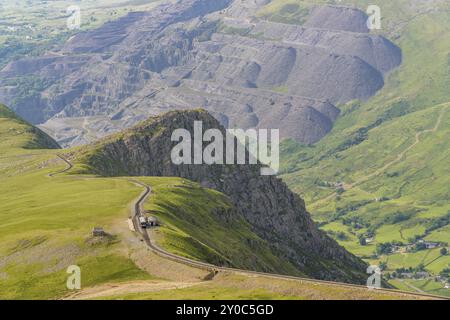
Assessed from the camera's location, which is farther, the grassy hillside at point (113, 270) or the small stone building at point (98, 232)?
the small stone building at point (98, 232)

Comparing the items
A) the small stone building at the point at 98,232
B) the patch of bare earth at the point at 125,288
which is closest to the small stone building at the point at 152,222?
the small stone building at the point at 98,232

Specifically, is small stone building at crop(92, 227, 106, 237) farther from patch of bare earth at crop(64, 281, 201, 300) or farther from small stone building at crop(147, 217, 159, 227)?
patch of bare earth at crop(64, 281, 201, 300)

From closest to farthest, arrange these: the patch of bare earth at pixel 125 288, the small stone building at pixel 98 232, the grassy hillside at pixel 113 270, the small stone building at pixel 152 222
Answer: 1. the grassy hillside at pixel 113 270
2. the patch of bare earth at pixel 125 288
3. the small stone building at pixel 98 232
4. the small stone building at pixel 152 222

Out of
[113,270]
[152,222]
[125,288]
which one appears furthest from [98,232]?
[125,288]

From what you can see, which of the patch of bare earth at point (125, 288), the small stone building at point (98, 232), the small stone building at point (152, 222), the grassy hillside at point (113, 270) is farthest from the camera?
the small stone building at point (152, 222)

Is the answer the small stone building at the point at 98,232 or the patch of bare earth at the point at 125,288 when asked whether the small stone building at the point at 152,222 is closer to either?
the small stone building at the point at 98,232

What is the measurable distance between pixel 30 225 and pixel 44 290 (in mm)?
49973

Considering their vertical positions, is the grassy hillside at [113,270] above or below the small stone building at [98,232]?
below

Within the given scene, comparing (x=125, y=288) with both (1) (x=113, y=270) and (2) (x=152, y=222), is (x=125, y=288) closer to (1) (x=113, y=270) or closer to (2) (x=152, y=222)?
(1) (x=113, y=270)

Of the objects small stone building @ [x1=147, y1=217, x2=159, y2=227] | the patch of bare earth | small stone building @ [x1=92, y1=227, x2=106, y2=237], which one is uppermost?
small stone building @ [x1=92, y1=227, x2=106, y2=237]

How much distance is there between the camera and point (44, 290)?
14375cm

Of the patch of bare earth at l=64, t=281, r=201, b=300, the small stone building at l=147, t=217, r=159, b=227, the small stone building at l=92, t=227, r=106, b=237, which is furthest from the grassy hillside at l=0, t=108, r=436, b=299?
the small stone building at l=147, t=217, r=159, b=227

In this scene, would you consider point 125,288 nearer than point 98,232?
Yes
